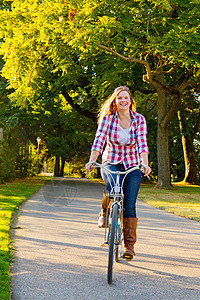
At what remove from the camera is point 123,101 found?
15.2 ft

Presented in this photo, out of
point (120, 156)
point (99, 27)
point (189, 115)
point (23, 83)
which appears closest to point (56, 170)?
point (189, 115)

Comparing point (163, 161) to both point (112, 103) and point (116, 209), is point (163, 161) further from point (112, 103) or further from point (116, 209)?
point (116, 209)

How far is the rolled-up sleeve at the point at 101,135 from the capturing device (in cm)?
449

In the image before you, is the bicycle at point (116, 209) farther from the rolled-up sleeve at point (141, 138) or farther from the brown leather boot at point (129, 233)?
the rolled-up sleeve at point (141, 138)

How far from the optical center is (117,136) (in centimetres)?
453

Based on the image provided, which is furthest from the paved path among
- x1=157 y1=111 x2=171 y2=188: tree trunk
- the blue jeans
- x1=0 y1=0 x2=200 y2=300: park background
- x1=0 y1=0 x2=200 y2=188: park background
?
x1=157 y1=111 x2=171 y2=188: tree trunk

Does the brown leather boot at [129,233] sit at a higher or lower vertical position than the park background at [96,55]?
lower

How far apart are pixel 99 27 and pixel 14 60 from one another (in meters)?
4.38

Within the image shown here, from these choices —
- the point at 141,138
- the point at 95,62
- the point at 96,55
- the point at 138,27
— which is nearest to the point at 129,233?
the point at 141,138

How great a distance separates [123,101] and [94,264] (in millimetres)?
1874

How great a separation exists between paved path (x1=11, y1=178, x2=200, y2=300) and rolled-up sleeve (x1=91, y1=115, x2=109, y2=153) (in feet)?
4.33

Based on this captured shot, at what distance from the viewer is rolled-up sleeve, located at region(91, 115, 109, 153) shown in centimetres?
449

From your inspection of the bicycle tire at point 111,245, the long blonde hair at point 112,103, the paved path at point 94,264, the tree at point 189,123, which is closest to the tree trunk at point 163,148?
the tree at point 189,123

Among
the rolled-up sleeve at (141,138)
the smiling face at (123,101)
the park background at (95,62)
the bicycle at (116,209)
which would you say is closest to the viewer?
the bicycle at (116,209)
